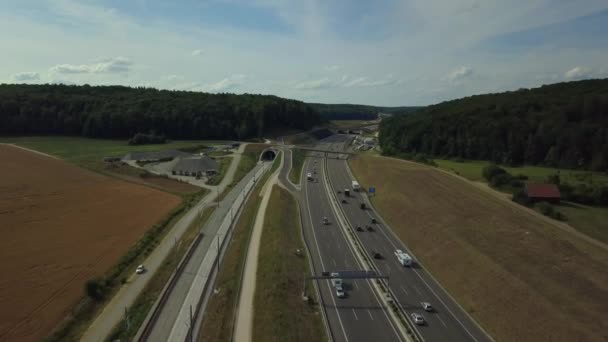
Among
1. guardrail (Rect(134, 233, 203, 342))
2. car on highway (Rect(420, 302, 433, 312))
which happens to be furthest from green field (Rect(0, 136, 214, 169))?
car on highway (Rect(420, 302, 433, 312))

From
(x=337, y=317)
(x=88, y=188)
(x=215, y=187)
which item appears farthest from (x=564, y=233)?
(x=88, y=188)

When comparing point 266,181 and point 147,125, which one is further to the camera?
point 147,125

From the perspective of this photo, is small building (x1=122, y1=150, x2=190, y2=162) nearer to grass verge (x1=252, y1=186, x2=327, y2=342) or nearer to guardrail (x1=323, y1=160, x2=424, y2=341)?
guardrail (x1=323, y1=160, x2=424, y2=341)

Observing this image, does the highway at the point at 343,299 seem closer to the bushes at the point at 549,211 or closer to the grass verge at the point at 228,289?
the grass verge at the point at 228,289

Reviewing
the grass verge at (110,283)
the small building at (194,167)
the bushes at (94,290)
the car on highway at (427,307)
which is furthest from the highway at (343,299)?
the small building at (194,167)

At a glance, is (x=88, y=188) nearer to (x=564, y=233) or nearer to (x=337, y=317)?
(x=337, y=317)
